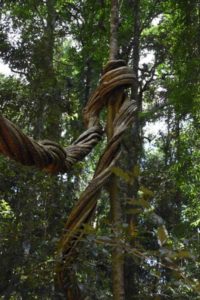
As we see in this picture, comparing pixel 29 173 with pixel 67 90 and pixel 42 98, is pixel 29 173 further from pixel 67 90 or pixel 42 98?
pixel 67 90

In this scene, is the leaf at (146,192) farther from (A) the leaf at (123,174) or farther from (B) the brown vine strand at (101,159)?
(B) the brown vine strand at (101,159)

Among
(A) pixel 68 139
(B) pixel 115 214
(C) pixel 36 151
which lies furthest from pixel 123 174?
(A) pixel 68 139

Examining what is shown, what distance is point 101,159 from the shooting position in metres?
1.48

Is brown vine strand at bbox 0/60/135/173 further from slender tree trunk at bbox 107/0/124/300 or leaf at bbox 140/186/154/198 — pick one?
leaf at bbox 140/186/154/198

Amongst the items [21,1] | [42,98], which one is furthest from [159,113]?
[42,98]

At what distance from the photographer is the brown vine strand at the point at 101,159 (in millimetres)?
1329

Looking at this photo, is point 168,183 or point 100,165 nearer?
point 100,165

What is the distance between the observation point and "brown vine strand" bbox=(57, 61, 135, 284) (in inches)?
52.3

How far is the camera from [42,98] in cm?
422

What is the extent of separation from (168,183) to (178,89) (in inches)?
95.3

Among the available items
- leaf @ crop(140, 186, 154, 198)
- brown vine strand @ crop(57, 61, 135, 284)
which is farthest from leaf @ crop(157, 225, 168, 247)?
brown vine strand @ crop(57, 61, 135, 284)

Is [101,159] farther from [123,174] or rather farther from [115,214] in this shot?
[123,174]

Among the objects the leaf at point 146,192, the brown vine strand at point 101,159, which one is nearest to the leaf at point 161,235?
the leaf at point 146,192

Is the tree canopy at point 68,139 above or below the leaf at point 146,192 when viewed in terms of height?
above
